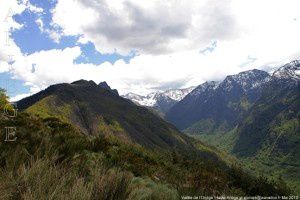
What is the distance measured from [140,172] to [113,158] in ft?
5.82

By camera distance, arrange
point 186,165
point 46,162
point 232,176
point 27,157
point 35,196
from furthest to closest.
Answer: point 186,165, point 232,176, point 27,157, point 46,162, point 35,196

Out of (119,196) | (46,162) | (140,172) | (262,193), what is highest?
(46,162)

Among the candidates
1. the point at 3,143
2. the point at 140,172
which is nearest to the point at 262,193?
the point at 140,172

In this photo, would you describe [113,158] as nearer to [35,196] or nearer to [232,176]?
[232,176]

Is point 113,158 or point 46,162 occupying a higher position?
point 46,162

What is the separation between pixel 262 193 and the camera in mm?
18875

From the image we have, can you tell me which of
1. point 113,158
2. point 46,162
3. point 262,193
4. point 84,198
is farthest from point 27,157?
point 262,193

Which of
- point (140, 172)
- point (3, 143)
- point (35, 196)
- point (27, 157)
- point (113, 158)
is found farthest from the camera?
point (113, 158)

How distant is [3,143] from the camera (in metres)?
8.77

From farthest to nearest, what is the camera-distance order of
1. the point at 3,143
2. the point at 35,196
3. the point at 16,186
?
1. the point at 3,143
2. the point at 16,186
3. the point at 35,196

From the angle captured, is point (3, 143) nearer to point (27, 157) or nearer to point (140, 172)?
point (27, 157)

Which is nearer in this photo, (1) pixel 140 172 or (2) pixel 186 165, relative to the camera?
(1) pixel 140 172

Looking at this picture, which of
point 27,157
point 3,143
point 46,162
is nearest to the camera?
point 46,162

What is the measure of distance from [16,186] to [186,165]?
21.7 m
